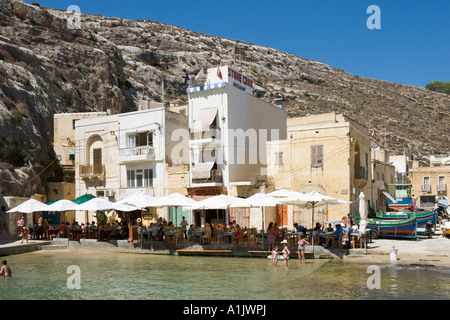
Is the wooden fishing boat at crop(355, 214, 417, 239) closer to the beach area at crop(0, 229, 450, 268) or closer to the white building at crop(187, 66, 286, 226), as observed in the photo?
the beach area at crop(0, 229, 450, 268)

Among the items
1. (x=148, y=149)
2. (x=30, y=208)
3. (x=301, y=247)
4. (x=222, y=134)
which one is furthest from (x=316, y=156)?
(x=30, y=208)

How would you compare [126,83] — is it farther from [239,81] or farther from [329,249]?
[329,249]

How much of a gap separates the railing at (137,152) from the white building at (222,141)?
11.0ft

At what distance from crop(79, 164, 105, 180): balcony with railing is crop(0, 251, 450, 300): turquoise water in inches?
626

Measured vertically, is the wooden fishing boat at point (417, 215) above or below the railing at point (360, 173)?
below

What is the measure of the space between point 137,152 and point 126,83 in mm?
34906

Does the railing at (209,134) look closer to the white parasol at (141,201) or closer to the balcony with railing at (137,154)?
the balcony with railing at (137,154)

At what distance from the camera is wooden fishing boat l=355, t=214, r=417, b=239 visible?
25.6m

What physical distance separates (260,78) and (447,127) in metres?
41.9

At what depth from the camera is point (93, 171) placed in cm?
3750

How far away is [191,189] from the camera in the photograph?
32.5 metres

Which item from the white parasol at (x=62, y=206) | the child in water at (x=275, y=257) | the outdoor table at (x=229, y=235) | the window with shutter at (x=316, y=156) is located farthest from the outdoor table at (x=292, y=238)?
the white parasol at (x=62, y=206)

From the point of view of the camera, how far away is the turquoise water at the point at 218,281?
1356cm
